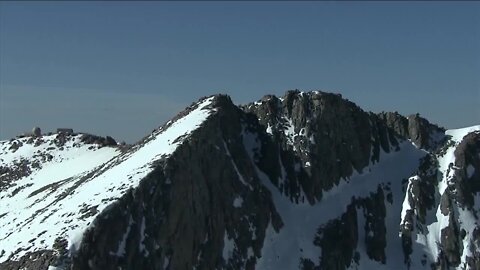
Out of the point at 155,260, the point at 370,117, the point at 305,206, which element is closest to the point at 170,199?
the point at 155,260

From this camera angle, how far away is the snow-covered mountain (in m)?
65.8

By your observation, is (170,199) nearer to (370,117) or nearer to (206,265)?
(206,265)

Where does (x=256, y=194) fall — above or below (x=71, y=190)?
below

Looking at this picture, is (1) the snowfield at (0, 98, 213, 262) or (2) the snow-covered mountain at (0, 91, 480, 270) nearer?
(1) the snowfield at (0, 98, 213, 262)

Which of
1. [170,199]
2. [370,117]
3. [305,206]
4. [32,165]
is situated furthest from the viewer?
[32,165]

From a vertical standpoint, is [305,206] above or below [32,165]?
below

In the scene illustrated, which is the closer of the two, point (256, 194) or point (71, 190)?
point (71, 190)

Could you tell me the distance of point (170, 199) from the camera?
7188 centimetres

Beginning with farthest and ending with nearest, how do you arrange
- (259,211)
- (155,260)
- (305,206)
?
(305,206) < (259,211) < (155,260)

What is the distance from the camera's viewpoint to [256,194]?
290 feet

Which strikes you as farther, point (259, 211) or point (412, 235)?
point (412, 235)

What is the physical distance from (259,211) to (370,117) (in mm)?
37204

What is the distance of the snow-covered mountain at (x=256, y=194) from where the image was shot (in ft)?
216

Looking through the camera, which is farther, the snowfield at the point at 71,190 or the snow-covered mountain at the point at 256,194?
the snow-covered mountain at the point at 256,194
